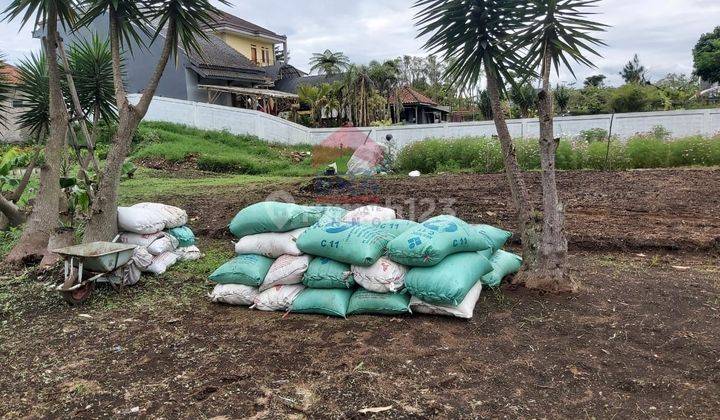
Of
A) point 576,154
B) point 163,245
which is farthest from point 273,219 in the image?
point 576,154

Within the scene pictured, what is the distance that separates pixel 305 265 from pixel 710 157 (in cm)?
1191

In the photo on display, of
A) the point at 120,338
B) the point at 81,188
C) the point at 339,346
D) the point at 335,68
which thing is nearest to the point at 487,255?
the point at 339,346

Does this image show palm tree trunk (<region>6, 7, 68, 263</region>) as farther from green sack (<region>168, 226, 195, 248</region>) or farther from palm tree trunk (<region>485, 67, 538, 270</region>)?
palm tree trunk (<region>485, 67, 538, 270</region>)

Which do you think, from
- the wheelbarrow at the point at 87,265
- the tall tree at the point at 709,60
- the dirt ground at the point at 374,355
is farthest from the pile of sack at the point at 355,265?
the tall tree at the point at 709,60

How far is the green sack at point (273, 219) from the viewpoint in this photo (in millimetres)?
4246

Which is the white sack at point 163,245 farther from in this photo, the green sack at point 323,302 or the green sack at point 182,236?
the green sack at point 323,302

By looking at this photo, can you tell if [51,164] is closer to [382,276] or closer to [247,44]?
[382,276]

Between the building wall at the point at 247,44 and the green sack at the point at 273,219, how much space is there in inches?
1041

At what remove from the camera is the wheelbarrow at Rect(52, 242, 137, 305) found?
4156mm

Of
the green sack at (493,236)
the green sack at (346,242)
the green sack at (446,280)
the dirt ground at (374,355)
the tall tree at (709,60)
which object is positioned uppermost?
the tall tree at (709,60)

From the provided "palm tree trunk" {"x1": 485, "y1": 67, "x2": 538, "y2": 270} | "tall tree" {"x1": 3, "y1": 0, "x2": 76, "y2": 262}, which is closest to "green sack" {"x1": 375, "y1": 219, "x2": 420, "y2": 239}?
"palm tree trunk" {"x1": 485, "y1": 67, "x2": 538, "y2": 270}

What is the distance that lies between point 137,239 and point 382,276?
276cm

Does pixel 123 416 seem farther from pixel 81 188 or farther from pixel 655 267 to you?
pixel 655 267

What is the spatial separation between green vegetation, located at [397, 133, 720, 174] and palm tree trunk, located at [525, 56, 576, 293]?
9.01 meters
